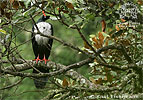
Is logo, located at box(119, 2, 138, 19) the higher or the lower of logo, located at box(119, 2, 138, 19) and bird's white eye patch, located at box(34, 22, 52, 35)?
the higher

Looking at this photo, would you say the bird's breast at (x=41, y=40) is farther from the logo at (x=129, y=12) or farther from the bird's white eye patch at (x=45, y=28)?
the logo at (x=129, y=12)

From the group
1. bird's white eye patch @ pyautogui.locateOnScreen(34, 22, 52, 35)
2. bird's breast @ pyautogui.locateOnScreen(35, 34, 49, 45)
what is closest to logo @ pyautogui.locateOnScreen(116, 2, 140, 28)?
bird's white eye patch @ pyautogui.locateOnScreen(34, 22, 52, 35)

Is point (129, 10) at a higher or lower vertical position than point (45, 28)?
higher

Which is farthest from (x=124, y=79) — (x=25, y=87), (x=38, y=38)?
(x=25, y=87)

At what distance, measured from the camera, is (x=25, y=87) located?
24.8 ft

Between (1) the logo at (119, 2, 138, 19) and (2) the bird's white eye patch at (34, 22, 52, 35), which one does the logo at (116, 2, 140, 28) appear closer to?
(1) the logo at (119, 2, 138, 19)

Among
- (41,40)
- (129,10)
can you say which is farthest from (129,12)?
(41,40)

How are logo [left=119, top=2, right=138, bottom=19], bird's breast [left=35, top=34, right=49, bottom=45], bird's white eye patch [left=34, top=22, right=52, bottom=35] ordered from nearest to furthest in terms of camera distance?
logo [left=119, top=2, right=138, bottom=19]
bird's white eye patch [left=34, top=22, right=52, bottom=35]
bird's breast [left=35, top=34, right=49, bottom=45]

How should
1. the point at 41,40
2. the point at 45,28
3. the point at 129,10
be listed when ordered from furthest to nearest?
the point at 41,40
the point at 45,28
the point at 129,10

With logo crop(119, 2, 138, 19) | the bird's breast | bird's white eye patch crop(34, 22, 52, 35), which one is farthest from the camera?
the bird's breast

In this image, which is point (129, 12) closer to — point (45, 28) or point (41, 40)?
point (45, 28)

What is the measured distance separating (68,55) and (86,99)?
5290 mm

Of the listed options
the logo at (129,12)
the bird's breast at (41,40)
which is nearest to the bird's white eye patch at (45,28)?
the bird's breast at (41,40)

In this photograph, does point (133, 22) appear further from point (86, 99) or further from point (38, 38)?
point (38, 38)
